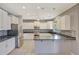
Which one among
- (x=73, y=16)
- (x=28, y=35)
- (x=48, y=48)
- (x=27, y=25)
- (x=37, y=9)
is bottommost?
(x=48, y=48)

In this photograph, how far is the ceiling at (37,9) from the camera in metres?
1.86

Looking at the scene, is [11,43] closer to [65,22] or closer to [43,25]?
[43,25]

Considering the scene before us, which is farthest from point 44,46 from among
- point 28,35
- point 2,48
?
point 2,48

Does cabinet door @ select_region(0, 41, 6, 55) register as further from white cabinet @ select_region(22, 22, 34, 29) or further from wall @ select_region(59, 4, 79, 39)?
wall @ select_region(59, 4, 79, 39)

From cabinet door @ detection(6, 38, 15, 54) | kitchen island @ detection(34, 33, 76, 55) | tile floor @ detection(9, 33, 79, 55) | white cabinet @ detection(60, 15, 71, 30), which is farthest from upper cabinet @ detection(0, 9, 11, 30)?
white cabinet @ detection(60, 15, 71, 30)

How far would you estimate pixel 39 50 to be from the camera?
2012 mm

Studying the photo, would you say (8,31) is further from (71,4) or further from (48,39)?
(71,4)

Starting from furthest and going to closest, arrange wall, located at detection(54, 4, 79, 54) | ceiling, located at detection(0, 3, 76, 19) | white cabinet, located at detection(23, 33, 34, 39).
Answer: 1. white cabinet, located at detection(23, 33, 34, 39)
2. wall, located at detection(54, 4, 79, 54)
3. ceiling, located at detection(0, 3, 76, 19)

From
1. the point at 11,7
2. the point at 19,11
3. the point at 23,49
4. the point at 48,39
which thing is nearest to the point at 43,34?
the point at 48,39

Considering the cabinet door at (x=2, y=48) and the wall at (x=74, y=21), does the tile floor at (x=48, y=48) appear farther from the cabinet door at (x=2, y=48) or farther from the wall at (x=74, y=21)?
the cabinet door at (x=2, y=48)

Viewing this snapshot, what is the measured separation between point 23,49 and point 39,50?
0.26 m

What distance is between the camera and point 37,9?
2029 millimetres

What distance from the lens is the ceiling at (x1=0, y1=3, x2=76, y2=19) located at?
1863mm

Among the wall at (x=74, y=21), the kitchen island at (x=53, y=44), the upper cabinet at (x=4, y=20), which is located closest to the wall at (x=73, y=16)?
the wall at (x=74, y=21)
